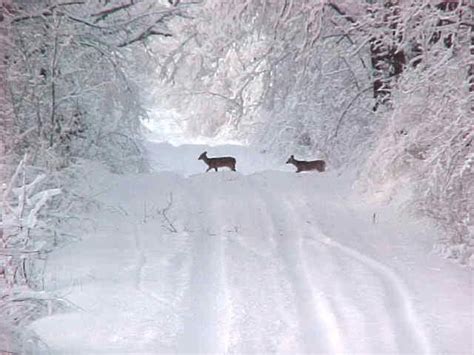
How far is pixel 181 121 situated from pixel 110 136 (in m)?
21.6

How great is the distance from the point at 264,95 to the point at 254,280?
9.64 metres

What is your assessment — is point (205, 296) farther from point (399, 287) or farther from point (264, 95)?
point (264, 95)

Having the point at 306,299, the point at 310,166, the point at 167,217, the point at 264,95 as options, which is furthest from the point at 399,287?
the point at 264,95

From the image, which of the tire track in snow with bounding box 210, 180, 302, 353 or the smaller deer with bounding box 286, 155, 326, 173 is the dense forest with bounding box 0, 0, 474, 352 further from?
the tire track in snow with bounding box 210, 180, 302, 353

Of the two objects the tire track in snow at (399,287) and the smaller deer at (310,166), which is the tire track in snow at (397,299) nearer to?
the tire track in snow at (399,287)

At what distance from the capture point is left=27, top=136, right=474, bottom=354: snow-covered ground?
6430mm

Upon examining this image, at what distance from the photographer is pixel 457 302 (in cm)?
734

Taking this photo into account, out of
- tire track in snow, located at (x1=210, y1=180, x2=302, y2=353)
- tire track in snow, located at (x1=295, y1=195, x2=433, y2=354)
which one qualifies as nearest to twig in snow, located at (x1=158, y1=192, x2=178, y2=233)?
tire track in snow, located at (x1=210, y1=180, x2=302, y2=353)

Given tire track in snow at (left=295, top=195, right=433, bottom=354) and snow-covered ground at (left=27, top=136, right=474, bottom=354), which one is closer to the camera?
tire track in snow at (left=295, top=195, right=433, bottom=354)

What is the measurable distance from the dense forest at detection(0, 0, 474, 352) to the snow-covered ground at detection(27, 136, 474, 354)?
18.9 inches

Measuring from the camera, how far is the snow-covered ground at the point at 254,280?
21.1 ft

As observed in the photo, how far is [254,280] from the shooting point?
26.5ft

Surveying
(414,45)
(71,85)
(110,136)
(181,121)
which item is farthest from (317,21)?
(181,121)

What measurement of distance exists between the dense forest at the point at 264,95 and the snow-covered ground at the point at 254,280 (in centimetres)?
48
